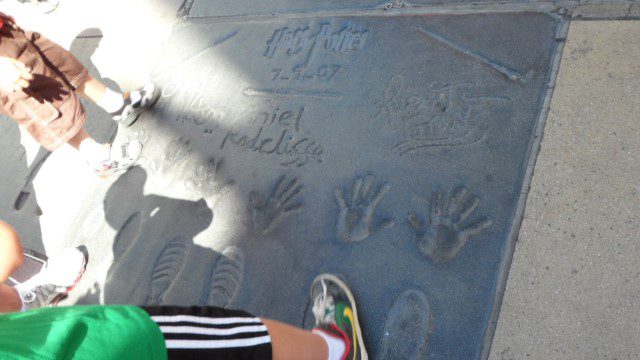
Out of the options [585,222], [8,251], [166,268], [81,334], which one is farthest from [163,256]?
[585,222]

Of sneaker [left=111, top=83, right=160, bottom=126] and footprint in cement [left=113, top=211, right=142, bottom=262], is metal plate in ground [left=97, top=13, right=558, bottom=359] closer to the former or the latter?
footprint in cement [left=113, top=211, right=142, bottom=262]

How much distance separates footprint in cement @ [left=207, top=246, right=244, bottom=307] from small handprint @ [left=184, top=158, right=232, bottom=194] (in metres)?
0.30

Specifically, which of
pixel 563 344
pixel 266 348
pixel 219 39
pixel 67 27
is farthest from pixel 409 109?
pixel 67 27

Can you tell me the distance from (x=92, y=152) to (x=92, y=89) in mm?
310

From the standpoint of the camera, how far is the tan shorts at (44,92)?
2084 mm

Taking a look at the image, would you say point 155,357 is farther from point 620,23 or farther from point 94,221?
point 94,221

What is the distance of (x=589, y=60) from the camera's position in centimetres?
163

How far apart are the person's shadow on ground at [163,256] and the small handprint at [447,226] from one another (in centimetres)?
75

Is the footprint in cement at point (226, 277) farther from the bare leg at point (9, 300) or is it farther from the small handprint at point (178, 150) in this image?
the bare leg at point (9, 300)

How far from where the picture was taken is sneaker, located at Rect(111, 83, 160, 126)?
2.69 meters

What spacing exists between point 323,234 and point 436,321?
53cm
